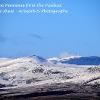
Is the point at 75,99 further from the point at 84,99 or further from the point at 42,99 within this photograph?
the point at 42,99

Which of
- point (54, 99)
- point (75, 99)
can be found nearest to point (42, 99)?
point (54, 99)

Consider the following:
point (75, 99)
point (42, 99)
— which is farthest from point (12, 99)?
point (75, 99)

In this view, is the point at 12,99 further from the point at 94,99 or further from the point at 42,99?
the point at 94,99

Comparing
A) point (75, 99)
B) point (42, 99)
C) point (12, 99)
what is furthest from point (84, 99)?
point (12, 99)

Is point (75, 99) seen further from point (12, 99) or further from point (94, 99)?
point (12, 99)

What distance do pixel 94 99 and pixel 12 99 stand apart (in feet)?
129

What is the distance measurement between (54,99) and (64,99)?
4847 mm

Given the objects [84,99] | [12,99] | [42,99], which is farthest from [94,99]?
[12,99]

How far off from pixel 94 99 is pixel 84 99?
970 centimetres

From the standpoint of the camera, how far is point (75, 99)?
179 metres

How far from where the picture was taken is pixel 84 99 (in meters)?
178

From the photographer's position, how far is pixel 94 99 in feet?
554

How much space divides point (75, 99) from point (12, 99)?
99.6 feet

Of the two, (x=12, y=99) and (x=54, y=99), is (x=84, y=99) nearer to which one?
(x=54, y=99)
